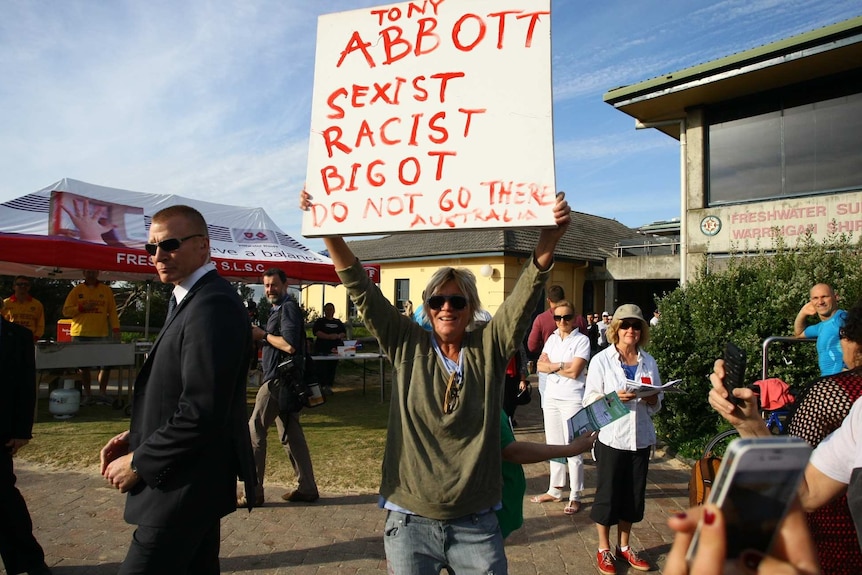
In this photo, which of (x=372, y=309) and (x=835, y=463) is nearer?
(x=835, y=463)

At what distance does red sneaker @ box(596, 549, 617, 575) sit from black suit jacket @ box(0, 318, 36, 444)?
3.86m

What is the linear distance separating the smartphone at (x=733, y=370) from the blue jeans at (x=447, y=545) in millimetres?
966

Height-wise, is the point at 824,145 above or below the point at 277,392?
above

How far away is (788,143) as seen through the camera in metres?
10.5

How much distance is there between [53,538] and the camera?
415 centimetres

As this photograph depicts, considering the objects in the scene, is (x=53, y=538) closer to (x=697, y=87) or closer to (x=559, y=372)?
(x=559, y=372)

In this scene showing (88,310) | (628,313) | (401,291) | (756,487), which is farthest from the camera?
(401,291)

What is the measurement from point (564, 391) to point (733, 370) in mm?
3541

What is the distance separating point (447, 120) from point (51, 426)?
27.2 ft

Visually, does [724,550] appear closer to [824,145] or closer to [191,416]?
[191,416]

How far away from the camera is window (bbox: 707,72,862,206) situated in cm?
987

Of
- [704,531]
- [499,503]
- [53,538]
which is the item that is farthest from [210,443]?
[53,538]

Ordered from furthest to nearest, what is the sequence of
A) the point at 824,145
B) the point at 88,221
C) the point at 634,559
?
the point at 824,145 → the point at 88,221 → the point at 634,559

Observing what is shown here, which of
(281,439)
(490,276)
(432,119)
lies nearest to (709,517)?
(432,119)
